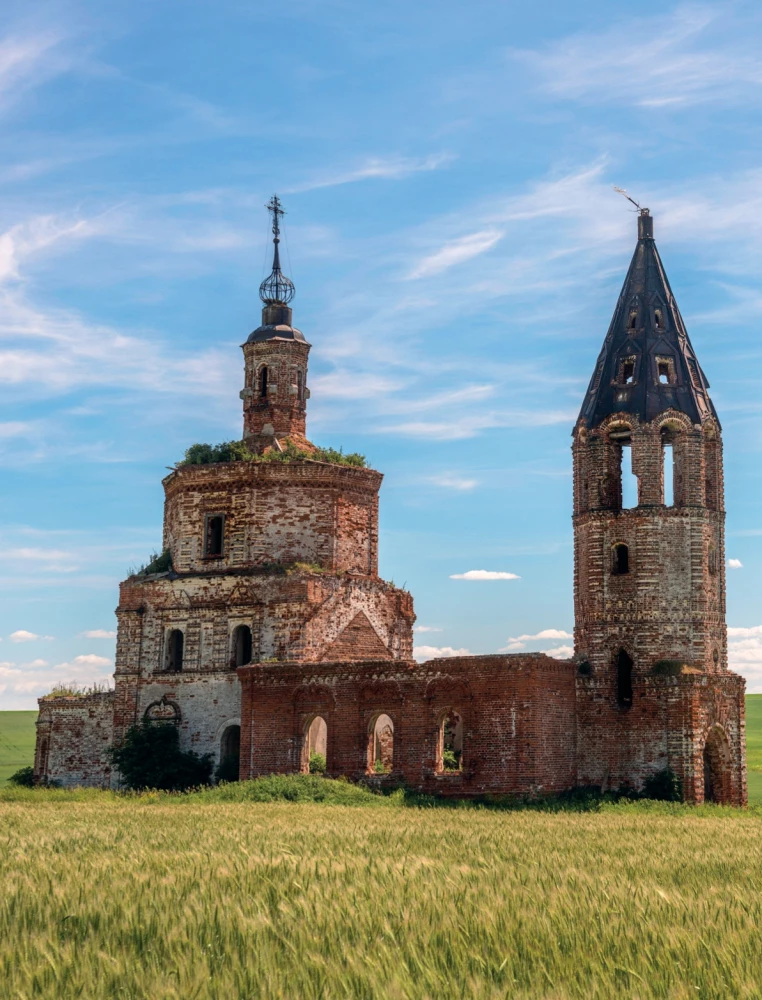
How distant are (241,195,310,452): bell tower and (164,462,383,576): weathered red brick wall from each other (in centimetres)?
216

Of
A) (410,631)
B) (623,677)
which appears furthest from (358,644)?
(623,677)

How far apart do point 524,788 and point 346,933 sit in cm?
1840

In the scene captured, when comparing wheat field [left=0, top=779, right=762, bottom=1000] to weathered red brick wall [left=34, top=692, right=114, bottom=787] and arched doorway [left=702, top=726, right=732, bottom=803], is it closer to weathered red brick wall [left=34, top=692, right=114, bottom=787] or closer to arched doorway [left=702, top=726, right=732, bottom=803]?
arched doorway [left=702, top=726, right=732, bottom=803]

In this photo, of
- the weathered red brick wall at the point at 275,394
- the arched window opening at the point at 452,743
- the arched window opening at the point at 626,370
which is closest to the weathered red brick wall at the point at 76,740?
the weathered red brick wall at the point at 275,394

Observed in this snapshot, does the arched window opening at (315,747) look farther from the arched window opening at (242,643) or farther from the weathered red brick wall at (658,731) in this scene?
the weathered red brick wall at (658,731)

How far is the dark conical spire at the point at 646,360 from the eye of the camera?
31.5 meters

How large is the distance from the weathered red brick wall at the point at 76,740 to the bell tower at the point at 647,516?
15.2 m

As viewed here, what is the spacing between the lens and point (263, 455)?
37.5 metres

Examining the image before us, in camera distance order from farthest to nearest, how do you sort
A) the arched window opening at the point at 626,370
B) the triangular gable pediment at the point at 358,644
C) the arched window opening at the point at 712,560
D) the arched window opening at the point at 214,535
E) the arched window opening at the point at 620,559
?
the arched window opening at the point at 214,535 < the triangular gable pediment at the point at 358,644 < the arched window opening at the point at 626,370 < the arched window opening at the point at 712,560 < the arched window opening at the point at 620,559

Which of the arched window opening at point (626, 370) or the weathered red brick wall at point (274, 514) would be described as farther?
the weathered red brick wall at point (274, 514)

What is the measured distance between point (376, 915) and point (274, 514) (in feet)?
85.3

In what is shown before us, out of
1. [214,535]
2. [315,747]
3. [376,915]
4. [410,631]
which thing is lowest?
[376,915]

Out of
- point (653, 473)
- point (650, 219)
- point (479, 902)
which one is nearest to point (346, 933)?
point (479, 902)

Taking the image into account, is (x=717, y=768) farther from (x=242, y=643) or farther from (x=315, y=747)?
(x=242, y=643)
